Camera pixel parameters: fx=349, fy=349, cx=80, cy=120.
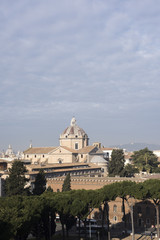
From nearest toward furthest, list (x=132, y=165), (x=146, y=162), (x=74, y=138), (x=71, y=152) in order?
(x=132, y=165) → (x=146, y=162) → (x=71, y=152) → (x=74, y=138)

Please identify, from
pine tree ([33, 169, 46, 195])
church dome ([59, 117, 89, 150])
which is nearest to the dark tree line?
church dome ([59, 117, 89, 150])

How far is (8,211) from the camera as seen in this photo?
2905 centimetres

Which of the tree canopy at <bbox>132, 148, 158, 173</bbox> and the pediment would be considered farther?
the pediment

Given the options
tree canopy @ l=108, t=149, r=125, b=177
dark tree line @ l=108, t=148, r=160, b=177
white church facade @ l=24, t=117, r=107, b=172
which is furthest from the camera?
white church facade @ l=24, t=117, r=107, b=172

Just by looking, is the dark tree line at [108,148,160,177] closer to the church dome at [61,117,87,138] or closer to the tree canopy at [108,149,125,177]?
the tree canopy at [108,149,125,177]

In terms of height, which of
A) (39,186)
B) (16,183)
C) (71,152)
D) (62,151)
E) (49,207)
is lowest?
(49,207)

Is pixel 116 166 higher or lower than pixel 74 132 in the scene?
lower

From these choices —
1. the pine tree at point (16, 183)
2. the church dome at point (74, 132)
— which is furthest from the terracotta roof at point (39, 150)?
the pine tree at point (16, 183)

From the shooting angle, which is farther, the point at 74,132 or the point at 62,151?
the point at 74,132

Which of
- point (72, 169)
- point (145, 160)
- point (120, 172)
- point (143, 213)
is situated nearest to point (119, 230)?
point (143, 213)

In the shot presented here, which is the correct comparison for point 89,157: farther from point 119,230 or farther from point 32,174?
point 119,230

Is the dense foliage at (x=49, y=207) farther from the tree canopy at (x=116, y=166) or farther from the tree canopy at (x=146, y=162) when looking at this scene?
the tree canopy at (x=146, y=162)

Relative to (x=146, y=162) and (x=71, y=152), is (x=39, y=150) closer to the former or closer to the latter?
(x=71, y=152)

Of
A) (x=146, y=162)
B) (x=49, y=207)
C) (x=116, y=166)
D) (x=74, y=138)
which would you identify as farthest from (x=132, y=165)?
(x=49, y=207)
